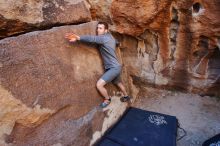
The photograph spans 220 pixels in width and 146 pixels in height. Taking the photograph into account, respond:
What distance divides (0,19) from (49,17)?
51 centimetres

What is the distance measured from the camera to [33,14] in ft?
9.00

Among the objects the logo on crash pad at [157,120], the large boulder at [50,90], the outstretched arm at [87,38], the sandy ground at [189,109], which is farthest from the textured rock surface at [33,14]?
the sandy ground at [189,109]

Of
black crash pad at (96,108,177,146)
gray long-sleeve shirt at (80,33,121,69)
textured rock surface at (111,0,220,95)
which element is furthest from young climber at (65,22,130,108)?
textured rock surface at (111,0,220,95)

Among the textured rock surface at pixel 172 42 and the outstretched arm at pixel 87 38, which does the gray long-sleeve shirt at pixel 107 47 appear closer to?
the outstretched arm at pixel 87 38

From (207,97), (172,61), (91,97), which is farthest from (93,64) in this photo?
(207,97)

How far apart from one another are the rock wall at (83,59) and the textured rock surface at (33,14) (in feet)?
0.03

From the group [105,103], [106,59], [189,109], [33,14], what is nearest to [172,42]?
[189,109]

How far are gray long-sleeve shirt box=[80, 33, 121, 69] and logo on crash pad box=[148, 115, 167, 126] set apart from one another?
824mm

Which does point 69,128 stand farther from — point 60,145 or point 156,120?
point 156,120

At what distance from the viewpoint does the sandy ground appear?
3071 mm

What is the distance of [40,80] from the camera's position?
2.36 meters

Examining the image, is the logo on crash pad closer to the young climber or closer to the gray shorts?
the young climber

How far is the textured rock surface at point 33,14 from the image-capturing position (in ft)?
8.56

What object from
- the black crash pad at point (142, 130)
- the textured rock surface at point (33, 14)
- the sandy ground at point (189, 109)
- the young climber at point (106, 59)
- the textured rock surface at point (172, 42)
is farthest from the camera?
the textured rock surface at point (172, 42)
